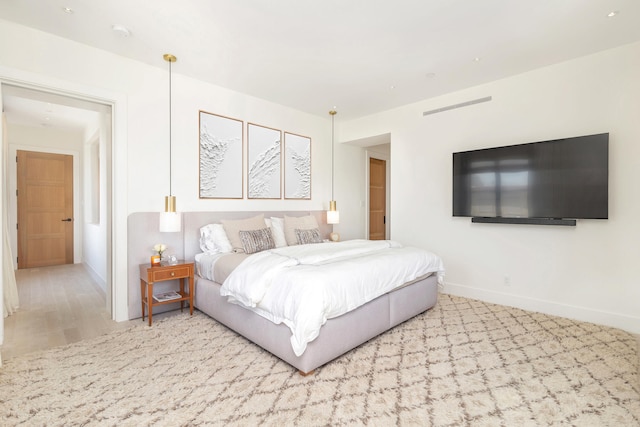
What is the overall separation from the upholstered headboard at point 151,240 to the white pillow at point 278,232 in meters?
0.65

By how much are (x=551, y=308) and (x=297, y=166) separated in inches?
152

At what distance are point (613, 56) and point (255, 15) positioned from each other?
11.6 ft

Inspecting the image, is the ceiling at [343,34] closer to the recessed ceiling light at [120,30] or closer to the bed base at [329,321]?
the recessed ceiling light at [120,30]

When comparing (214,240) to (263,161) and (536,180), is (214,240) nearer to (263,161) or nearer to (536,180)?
(263,161)

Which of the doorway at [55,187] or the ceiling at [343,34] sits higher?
the ceiling at [343,34]

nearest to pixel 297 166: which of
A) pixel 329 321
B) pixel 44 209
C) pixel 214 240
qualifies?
pixel 214 240

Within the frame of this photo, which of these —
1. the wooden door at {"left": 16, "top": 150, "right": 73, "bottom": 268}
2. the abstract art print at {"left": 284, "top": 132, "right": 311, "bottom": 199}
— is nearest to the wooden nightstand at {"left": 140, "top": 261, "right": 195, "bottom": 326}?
the abstract art print at {"left": 284, "top": 132, "right": 311, "bottom": 199}

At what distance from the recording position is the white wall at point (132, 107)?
2.78 m

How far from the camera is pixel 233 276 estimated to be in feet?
8.78

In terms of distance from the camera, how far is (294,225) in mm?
4391

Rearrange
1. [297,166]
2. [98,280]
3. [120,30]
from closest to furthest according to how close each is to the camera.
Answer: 1. [120,30]
2. [98,280]
3. [297,166]

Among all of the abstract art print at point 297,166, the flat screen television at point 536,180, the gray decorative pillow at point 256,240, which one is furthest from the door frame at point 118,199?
the flat screen television at point 536,180

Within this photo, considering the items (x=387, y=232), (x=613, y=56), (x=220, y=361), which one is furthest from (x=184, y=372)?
(x=387, y=232)

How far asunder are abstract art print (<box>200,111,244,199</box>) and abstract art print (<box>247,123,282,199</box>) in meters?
0.16
